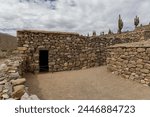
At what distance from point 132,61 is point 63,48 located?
191 inches

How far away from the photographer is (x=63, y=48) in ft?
37.8

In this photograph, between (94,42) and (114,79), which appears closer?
(114,79)

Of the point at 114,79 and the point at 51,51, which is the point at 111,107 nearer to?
the point at 114,79

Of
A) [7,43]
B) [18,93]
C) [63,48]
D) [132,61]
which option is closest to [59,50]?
[63,48]

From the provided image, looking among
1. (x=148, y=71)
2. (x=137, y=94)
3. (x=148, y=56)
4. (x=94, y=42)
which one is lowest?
(x=137, y=94)

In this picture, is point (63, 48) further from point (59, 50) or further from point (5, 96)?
point (5, 96)

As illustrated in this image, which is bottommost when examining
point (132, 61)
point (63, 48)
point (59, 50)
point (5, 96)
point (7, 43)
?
point (5, 96)

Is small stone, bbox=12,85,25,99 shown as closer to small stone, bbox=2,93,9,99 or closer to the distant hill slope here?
small stone, bbox=2,93,9,99

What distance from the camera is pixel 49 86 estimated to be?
7500 mm

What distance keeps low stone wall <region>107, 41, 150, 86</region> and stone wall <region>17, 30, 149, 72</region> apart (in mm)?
2688

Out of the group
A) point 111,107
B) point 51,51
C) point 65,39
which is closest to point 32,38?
point 51,51

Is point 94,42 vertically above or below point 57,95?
above

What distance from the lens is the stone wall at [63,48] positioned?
1065cm

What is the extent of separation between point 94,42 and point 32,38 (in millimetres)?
4350
